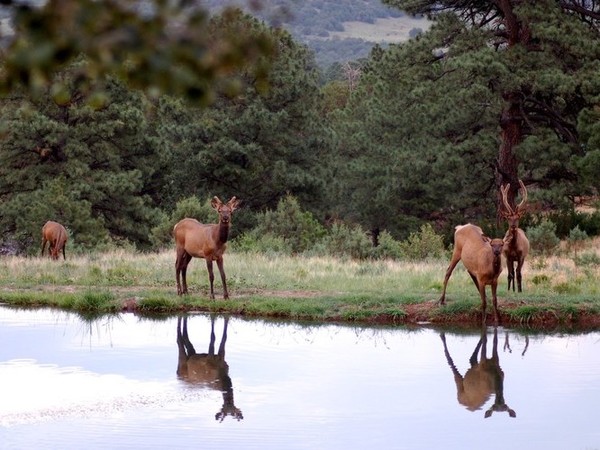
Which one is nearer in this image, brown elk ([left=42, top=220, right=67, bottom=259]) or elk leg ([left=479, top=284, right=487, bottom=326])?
elk leg ([left=479, top=284, right=487, bottom=326])

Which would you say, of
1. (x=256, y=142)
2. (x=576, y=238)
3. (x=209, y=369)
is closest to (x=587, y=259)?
(x=576, y=238)

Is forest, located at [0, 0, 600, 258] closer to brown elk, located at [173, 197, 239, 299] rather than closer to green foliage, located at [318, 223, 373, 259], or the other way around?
green foliage, located at [318, 223, 373, 259]

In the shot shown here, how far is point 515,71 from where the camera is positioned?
32.2m

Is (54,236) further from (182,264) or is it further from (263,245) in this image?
(182,264)

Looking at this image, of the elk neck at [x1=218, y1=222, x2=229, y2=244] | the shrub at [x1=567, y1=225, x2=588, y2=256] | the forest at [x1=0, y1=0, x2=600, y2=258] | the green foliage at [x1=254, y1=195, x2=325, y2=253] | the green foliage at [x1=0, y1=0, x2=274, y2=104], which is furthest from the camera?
the green foliage at [x1=254, y1=195, x2=325, y2=253]

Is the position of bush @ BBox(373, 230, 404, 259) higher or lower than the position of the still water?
higher

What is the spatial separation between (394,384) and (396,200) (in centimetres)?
2954

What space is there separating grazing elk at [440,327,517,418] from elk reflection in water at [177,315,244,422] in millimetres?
2462

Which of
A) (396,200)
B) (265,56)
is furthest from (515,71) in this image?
(265,56)

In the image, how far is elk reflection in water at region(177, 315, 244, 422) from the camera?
35.6ft

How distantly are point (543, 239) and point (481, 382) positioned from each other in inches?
602

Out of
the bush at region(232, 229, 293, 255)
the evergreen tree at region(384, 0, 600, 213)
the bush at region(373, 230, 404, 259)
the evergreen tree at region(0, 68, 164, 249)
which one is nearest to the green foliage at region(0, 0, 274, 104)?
the bush at region(232, 229, 293, 255)

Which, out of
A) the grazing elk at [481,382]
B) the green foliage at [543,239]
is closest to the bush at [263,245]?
the green foliage at [543,239]

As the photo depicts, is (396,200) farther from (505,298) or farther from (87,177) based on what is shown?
(505,298)
